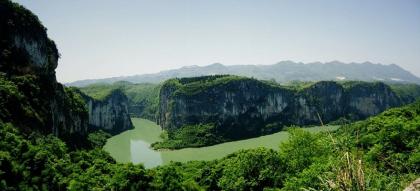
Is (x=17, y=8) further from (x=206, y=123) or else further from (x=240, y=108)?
(x=240, y=108)

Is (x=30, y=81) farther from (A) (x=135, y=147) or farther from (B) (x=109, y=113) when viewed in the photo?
(B) (x=109, y=113)

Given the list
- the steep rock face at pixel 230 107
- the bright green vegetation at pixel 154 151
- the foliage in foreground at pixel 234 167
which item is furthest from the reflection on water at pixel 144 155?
the foliage in foreground at pixel 234 167

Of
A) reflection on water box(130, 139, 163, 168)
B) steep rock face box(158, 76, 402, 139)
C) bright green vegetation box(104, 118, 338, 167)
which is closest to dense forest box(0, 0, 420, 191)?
reflection on water box(130, 139, 163, 168)

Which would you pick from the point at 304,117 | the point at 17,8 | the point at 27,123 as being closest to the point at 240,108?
the point at 304,117

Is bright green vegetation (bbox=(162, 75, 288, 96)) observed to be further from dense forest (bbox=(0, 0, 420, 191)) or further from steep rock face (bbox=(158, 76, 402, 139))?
dense forest (bbox=(0, 0, 420, 191))

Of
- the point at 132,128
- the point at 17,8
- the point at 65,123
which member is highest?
the point at 17,8

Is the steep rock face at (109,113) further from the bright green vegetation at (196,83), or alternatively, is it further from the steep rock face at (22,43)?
the steep rock face at (22,43)

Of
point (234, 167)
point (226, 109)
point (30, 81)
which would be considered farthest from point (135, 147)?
point (234, 167)
